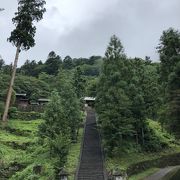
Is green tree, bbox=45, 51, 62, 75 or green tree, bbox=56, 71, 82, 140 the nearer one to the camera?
green tree, bbox=56, 71, 82, 140

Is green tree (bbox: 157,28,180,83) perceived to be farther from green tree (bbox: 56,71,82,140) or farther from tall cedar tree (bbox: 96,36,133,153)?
green tree (bbox: 56,71,82,140)

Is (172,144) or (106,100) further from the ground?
(106,100)

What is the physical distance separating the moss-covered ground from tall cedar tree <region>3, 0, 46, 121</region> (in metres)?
3.85

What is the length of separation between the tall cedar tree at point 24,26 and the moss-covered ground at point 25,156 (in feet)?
12.6

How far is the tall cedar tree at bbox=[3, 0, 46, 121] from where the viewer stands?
49.9 m

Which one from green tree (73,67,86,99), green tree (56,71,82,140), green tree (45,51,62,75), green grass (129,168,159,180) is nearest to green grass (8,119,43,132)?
green tree (73,67,86,99)

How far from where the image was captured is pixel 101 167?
110 ft

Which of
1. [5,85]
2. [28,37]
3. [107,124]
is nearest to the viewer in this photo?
[107,124]

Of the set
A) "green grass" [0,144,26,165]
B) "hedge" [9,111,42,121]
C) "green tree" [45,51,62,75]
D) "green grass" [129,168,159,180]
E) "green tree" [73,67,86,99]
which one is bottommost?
"green grass" [129,168,159,180]

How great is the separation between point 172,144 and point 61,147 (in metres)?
20.2

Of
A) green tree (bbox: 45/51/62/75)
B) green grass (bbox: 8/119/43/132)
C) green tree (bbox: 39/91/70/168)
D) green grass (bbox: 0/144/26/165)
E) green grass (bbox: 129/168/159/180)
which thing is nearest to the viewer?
green grass (bbox: 129/168/159/180)

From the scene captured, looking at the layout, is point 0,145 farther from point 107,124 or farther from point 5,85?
point 5,85

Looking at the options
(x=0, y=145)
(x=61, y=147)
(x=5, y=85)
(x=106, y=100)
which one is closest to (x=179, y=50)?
(x=106, y=100)

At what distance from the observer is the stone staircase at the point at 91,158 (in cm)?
3094
